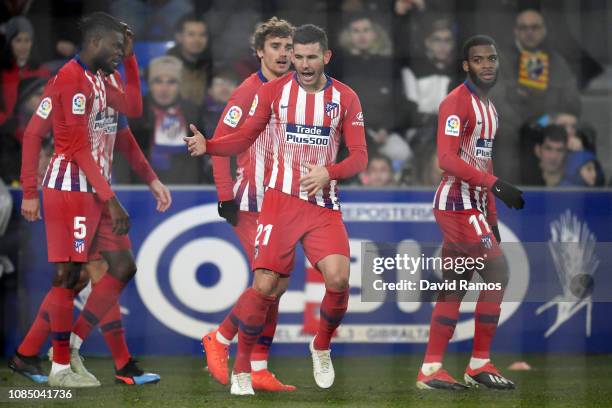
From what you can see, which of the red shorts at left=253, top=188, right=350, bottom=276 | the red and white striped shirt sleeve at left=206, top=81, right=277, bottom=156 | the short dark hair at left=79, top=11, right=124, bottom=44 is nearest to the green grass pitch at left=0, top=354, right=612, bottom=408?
the red shorts at left=253, top=188, right=350, bottom=276

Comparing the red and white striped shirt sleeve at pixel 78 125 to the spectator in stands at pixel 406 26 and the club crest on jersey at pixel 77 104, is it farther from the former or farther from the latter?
the spectator in stands at pixel 406 26

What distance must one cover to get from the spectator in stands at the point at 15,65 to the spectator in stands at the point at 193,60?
721 mm

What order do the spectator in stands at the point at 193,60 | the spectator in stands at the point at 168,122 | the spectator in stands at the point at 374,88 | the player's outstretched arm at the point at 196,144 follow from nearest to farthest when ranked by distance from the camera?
the player's outstretched arm at the point at 196,144, the spectator in stands at the point at 168,122, the spectator in stands at the point at 193,60, the spectator in stands at the point at 374,88

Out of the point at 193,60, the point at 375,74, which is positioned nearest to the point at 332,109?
the point at 193,60

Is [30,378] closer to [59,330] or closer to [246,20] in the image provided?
[59,330]

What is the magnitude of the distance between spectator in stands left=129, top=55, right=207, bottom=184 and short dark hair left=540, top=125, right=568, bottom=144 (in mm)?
1907

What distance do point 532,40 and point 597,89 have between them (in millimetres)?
788


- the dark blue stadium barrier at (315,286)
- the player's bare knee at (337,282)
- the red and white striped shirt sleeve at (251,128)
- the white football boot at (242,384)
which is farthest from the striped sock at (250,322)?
the dark blue stadium barrier at (315,286)

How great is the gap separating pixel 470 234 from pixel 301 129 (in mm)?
873

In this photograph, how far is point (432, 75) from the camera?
685 centimetres

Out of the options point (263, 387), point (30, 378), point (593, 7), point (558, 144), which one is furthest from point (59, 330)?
point (593, 7)

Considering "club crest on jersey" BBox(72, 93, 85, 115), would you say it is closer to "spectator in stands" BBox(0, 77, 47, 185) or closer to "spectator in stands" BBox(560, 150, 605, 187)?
"spectator in stands" BBox(0, 77, 47, 185)

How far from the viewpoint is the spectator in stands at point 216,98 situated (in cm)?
636

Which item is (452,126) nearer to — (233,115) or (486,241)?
(486,241)
